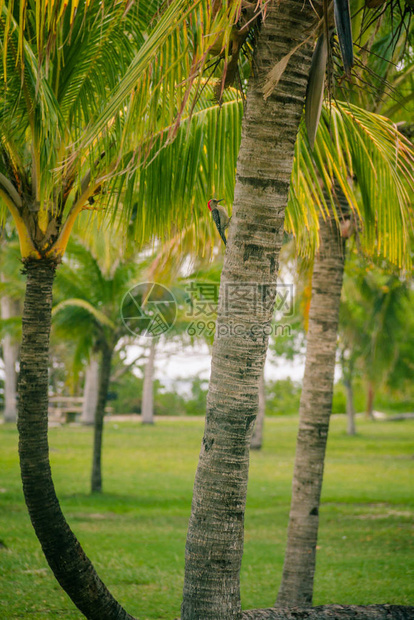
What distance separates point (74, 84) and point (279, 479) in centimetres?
1252

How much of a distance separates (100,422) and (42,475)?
8.82 m

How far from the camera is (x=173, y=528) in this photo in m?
10.2

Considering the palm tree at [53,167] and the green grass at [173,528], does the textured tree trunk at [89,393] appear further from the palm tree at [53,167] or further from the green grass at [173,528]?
the palm tree at [53,167]

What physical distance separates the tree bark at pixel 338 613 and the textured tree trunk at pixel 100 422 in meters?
9.20

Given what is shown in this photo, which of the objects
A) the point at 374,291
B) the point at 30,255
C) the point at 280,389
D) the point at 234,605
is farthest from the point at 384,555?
the point at 280,389

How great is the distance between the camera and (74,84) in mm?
4738

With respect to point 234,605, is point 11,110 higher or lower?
higher

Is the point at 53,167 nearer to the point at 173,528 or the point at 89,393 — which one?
the point at 173,528

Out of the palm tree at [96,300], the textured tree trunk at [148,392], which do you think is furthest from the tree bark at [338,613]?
the textured tree trunk at [148,392]

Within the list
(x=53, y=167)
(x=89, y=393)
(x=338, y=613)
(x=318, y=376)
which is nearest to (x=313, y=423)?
(x=318, y=376)

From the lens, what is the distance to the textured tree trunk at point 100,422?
13.0 meters

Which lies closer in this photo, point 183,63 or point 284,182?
point 284,182

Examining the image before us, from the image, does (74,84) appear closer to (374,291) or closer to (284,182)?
(284,182)

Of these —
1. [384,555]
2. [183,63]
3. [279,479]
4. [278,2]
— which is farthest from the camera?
[279,479]
